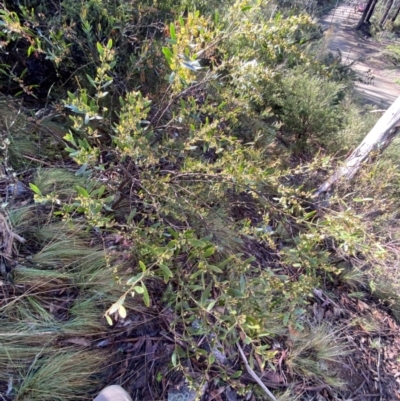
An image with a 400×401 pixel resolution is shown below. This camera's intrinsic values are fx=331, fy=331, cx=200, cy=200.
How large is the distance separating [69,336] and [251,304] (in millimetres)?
891

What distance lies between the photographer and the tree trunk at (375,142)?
3.28 m

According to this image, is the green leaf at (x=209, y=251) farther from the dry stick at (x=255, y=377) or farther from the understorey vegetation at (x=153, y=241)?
the dry stick at (x=255, y=377)

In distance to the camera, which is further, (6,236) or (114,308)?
(6,236)

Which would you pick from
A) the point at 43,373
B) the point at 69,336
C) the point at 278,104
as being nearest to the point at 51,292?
the point at 69,336

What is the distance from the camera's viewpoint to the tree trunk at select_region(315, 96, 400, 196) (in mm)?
3275

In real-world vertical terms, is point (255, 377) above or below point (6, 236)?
below

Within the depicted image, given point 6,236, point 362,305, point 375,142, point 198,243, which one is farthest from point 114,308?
point 375,142

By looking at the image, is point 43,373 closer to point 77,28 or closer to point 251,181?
point 251,181

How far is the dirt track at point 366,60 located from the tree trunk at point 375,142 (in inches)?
166

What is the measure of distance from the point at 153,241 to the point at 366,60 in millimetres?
16418

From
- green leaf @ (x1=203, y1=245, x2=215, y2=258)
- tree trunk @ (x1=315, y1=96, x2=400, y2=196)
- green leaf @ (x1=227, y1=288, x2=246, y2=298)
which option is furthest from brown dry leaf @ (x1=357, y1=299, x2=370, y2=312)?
Result: green leaf @ (x1=203, y1=245, x2=215, y2=258)

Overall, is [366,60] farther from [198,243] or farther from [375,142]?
[198,243]

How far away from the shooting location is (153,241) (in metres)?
1.74

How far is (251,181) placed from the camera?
5.38 feet
